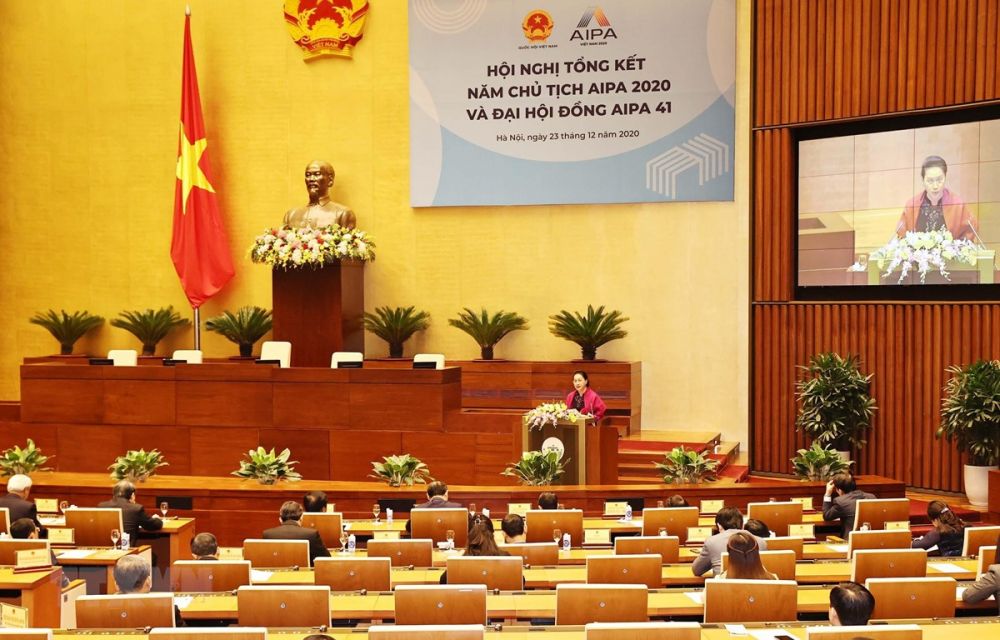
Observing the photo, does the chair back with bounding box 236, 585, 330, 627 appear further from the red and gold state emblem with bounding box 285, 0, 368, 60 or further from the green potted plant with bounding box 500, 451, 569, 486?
the red and gold state emblem with bounding box 285, 0, 368, 60

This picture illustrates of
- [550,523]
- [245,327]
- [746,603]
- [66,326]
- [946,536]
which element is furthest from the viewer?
[66,326]

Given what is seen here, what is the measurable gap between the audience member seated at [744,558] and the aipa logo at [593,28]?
928cm

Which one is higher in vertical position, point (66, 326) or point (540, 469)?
point (66, 326)

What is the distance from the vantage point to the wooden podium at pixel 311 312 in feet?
40.8

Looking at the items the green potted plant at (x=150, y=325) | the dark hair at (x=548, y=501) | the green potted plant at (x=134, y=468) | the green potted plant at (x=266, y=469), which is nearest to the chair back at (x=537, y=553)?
the dark hair at (x=548, y=501)

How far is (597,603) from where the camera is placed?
14.4 feet

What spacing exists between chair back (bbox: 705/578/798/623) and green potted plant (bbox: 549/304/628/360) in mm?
8267

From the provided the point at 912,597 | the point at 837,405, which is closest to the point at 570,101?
the point at 837,405

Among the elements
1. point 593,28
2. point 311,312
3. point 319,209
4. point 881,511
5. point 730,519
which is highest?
point 593,28

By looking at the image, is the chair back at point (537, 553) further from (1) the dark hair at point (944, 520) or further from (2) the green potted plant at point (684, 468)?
(2) the green potted plant at point (684, 468)

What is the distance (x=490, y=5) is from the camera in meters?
13.3

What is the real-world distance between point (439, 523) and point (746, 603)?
2763 millimetres

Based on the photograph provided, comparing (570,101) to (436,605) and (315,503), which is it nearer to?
(315,503)

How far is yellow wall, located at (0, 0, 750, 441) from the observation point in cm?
1316
